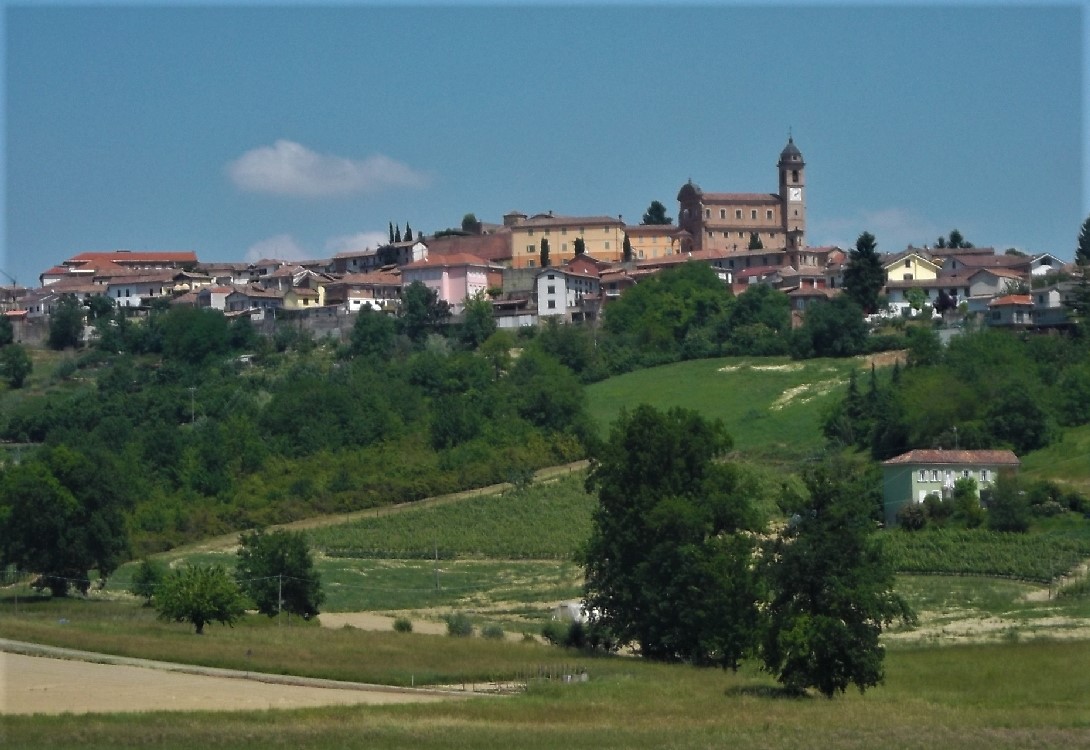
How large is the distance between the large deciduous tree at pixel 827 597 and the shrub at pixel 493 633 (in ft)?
26.4

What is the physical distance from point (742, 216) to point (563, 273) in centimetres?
2175

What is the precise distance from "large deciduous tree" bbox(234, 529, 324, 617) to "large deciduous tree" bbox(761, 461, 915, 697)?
14330mm

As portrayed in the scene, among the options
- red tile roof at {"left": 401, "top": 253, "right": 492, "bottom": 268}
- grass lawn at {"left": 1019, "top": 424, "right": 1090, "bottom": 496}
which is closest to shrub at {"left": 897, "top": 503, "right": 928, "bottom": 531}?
grass lawn at {"left": 1019, "top": 424, "right": 1090, "bottom": 496}

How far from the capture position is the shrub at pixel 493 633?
1699 inches

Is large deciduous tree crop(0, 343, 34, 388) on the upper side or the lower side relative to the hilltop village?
lower

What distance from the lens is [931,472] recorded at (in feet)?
204

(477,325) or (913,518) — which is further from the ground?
(477,325)

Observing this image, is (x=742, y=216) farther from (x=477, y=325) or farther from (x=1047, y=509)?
(x=1047, y=509)

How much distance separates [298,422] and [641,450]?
1494 inches

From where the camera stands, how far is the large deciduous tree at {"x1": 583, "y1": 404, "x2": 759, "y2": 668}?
40.2 meters

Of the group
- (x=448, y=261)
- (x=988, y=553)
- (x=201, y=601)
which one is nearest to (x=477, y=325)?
(x=448, y=261)

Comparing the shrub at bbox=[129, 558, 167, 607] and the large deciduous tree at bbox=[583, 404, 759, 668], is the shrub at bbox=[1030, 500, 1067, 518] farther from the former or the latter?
the shrub at bbox=[129, 558, 167, 607]

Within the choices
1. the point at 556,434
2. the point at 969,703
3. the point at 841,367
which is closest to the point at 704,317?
the point at 841,367

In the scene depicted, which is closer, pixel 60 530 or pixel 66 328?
pixel 60 530
